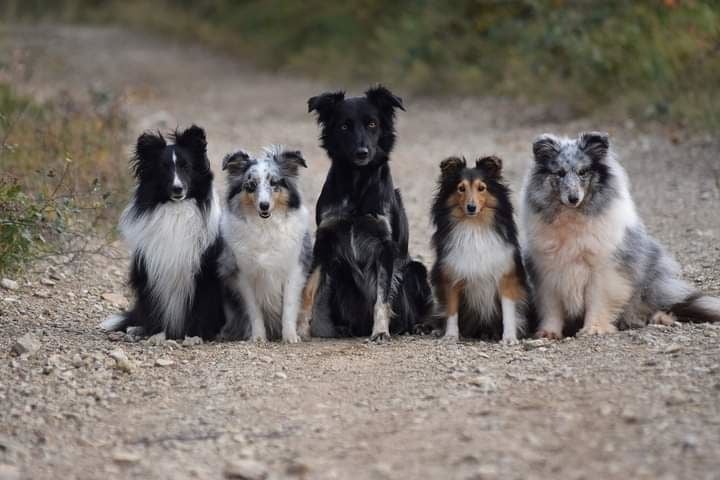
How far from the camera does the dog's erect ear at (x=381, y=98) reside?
802 centimetres

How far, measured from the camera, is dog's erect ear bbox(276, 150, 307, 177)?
25.7 ft

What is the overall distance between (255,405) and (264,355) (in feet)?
4.24

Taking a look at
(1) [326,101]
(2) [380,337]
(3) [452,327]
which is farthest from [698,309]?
(1) [326,101]

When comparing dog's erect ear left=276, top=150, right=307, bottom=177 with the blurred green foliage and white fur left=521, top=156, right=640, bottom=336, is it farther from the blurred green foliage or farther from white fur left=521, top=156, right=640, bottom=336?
the blurred green foliage

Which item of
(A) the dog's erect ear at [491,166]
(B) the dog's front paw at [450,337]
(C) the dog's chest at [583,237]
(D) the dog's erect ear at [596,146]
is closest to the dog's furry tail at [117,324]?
(B) the dog's front paw at [450,337]

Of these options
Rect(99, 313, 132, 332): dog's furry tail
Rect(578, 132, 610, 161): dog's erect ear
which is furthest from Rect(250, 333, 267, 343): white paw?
Rect(578, 132, 610, 161): dog's erect ear

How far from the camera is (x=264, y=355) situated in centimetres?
740

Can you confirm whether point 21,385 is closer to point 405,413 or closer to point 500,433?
point 405,413

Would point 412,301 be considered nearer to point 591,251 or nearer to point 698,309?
point 591,251

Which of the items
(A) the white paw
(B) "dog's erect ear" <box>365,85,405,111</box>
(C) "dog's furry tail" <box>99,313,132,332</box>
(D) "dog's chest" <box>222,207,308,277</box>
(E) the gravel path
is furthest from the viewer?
(C) "dog's furry tail" <box>99,313,132,332</box>

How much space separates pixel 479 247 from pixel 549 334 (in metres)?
0.77

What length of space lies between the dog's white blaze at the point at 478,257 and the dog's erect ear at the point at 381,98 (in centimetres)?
102

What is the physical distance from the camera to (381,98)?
8.04 metres

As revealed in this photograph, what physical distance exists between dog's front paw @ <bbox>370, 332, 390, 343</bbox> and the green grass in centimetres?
230
